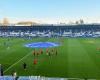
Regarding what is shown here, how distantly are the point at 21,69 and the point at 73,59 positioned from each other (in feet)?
42.5

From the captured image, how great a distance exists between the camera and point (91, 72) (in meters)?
39.1

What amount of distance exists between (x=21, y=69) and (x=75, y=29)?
394ft

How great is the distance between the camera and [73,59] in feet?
167

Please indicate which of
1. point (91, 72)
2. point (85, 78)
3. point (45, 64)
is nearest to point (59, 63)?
point (45, 64)

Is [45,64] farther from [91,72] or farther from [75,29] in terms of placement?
[75,29]

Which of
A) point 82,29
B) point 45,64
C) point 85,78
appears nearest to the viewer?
point 85,78

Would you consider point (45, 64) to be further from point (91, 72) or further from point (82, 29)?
point (82, 29)

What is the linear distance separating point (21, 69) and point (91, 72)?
11.3 metres

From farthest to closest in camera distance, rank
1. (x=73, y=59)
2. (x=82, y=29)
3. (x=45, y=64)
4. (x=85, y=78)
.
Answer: (x=82, y=29), (x=73, y=59), (x=45, y=64), (x=85, y=78)

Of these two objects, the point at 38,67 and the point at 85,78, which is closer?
the point at 85,78

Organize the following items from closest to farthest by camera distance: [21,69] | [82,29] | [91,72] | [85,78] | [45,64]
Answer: [85,78] → [91,72] → [21,69] → [45,64] → [82,29]

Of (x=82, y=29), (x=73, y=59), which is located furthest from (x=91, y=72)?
(x=82, y=29)

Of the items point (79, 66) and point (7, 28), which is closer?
point (79, 66)

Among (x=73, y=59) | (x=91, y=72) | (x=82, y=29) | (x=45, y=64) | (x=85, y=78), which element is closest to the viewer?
(x=85, y=78)
